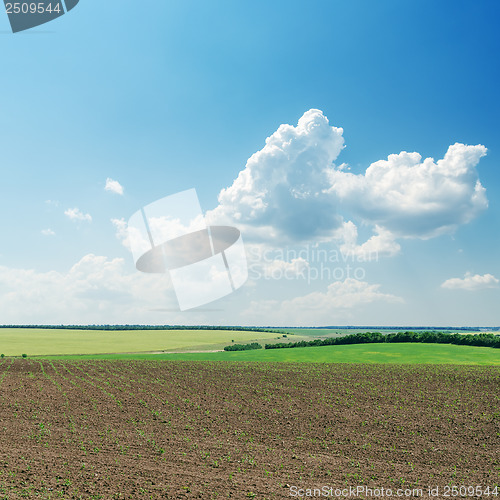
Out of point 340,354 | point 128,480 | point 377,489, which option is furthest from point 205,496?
point 340,354

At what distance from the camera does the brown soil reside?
13.0 meters

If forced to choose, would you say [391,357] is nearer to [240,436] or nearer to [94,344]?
[240,436]

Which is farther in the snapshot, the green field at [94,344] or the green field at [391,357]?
the green field at [94,344]

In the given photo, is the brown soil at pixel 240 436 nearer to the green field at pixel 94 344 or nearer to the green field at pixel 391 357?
the green field at pixel 391 357

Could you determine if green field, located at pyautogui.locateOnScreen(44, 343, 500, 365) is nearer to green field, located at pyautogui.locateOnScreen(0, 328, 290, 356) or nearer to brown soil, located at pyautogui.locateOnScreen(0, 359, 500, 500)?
brown soil, located at pyautogui.locateOnScreen(0, 359, 500, 500)

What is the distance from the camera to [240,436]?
1834 cm

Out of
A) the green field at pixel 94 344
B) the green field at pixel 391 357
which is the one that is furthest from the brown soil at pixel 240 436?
the green field at pixel 94 344

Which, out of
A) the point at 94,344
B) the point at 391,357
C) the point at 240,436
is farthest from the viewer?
the point at 94,344

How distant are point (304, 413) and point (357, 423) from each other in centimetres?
321

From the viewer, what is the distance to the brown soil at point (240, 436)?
1302 cm

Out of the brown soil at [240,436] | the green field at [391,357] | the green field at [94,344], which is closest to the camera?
the brown soil at [240,436]

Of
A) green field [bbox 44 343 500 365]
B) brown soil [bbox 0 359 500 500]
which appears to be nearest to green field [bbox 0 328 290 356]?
green field [bbox 44 343 500 365]

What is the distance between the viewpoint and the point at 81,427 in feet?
62.6

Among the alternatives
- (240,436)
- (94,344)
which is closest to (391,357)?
(240,436)
